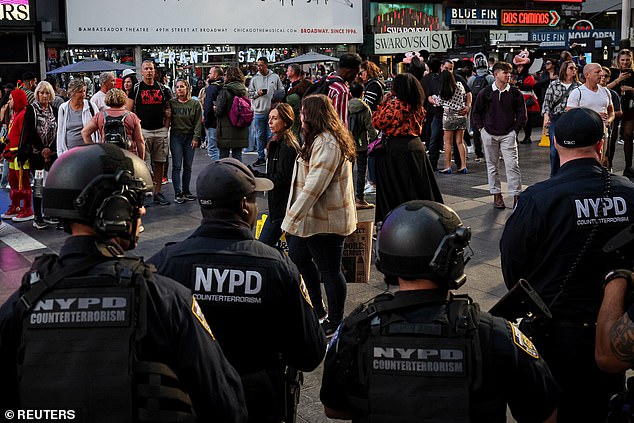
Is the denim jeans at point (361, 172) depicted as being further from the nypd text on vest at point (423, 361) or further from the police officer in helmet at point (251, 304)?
the nypd text on vest at point (423, 361)

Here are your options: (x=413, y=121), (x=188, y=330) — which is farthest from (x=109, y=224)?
(x=413, y=121)

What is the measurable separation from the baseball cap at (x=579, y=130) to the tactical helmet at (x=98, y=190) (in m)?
2.19

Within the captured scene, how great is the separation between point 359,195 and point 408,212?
323 inches

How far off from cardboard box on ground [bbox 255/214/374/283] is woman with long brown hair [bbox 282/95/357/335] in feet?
2.75

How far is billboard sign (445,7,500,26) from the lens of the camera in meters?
35.8

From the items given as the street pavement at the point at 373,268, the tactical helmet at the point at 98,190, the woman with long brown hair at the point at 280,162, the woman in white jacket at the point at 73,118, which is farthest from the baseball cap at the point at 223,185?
the woman in white jacket at the point at 73,118

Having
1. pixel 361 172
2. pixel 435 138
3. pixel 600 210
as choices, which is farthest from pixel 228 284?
pixel 435 138

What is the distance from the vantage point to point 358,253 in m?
6.78

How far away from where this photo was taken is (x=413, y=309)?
2.51 meters

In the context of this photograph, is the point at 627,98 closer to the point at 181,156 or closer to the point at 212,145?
the point at 212,145

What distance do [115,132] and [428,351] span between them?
764 centimetres

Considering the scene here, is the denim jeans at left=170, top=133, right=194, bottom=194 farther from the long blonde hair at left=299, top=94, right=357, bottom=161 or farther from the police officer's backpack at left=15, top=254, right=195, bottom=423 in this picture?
the police officer's backpack at left=15, top=254, right=195, bottom=423

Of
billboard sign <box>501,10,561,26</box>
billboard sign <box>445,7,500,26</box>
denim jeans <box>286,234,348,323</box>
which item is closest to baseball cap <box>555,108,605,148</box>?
denim jeans <box>286,234,348,323</box>

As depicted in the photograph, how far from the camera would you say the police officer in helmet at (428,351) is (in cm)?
236
